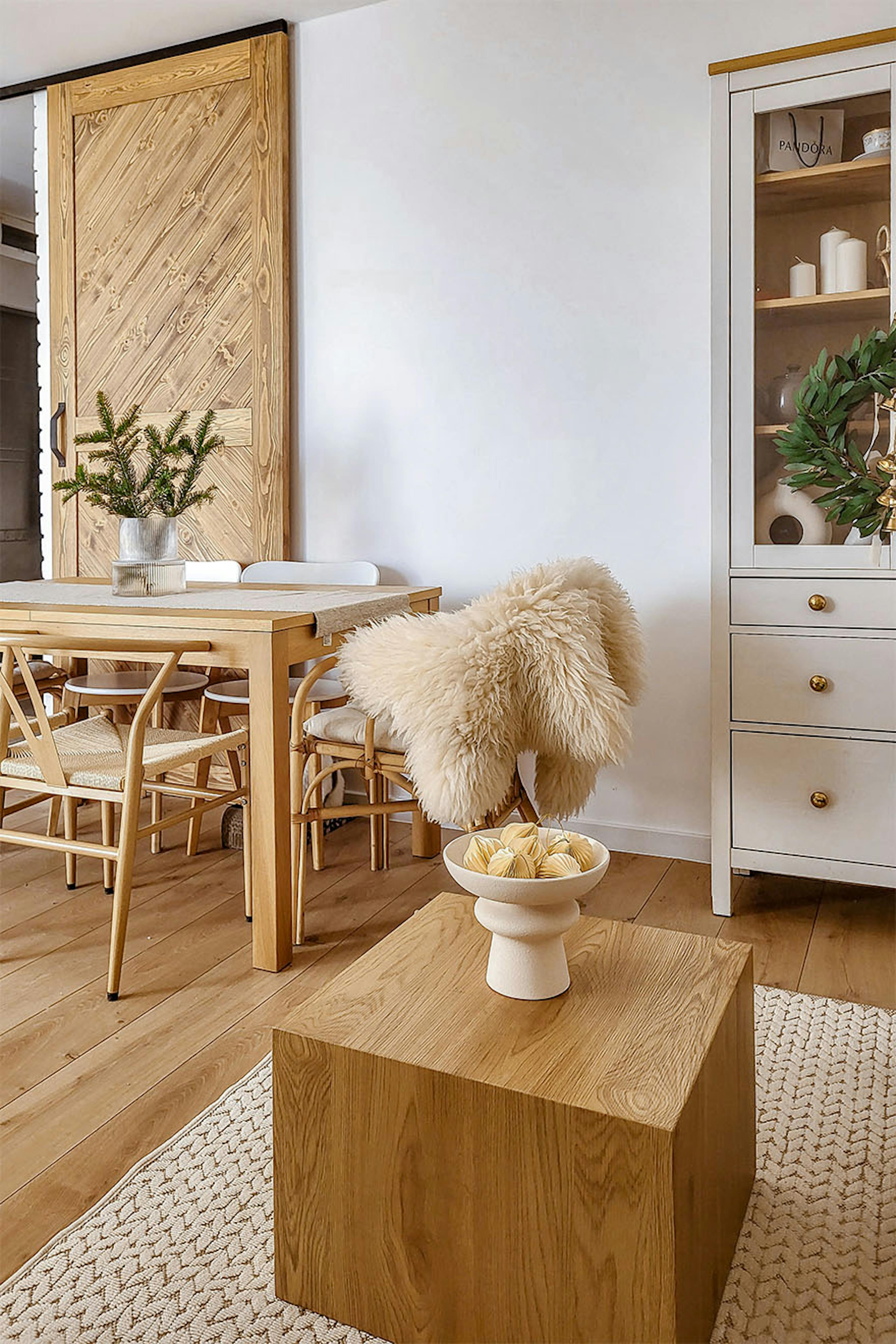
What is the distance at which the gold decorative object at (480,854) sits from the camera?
124 centimetres

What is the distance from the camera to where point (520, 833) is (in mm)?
1281

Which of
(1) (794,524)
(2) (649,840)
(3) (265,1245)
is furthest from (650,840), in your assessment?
(3) (265,1245)

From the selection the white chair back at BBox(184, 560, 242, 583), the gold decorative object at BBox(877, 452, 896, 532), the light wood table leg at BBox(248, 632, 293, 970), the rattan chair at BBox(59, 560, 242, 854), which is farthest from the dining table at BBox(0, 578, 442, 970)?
the gold decorative object at BBox(877, 452, 896, 532)

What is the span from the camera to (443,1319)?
1.14 m

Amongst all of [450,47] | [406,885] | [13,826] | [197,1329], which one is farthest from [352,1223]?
[450,47]

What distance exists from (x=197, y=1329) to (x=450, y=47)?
3189mm

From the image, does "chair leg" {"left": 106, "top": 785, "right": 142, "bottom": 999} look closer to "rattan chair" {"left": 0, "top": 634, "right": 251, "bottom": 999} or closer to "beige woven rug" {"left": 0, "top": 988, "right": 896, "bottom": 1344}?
"rattan chair" {"left": 0, "top": 634, "right": 251, "bottom": 999}

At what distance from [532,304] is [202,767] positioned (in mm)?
1666

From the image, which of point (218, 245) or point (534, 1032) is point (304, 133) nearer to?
point (218, 245)

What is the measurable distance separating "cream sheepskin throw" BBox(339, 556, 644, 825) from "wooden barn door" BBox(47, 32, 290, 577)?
165 centimetres

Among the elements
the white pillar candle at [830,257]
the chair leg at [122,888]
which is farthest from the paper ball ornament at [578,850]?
the white pillar candle at [830,257]

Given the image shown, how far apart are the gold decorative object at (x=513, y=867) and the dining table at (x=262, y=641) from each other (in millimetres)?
1057

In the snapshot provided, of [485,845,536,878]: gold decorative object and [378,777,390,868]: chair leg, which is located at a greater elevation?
[485,845,536,878]: gold decorative object

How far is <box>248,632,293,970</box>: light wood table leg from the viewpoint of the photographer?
2.18 m
